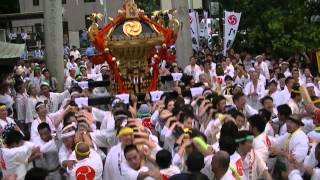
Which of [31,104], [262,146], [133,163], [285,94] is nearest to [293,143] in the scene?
[262,146]

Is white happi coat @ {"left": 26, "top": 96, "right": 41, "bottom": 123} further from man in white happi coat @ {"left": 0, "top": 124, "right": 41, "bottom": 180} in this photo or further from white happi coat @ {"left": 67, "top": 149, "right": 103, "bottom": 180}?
white happi coat @ {"left": 67, "top": 149, "right": 103, "bottom": 180}

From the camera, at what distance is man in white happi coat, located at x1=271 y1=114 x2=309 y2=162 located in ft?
22.1

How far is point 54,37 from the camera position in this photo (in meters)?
16.1

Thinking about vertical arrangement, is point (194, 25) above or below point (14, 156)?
above

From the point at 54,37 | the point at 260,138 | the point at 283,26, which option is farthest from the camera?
the point at 283,26

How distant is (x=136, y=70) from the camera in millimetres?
12828

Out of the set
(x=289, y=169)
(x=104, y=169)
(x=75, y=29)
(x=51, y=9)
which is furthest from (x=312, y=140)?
(x=75, y=29)

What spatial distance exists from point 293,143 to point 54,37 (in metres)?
10.4

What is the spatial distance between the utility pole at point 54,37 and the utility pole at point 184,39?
4496 mm

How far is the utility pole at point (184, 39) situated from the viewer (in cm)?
1919

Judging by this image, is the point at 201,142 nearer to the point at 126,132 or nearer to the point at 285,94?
the point at 126,132

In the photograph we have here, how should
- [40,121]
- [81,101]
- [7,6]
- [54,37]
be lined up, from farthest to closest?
[7,6]
[54,37]
[81,101]
[40,121]

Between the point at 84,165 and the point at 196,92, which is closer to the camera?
the point at 84,165

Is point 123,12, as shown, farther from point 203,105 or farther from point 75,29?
point 75,29
